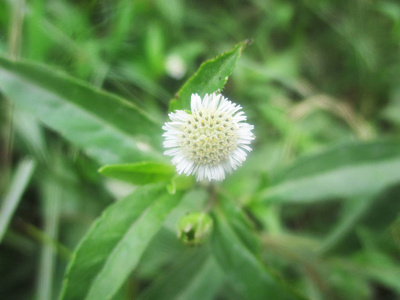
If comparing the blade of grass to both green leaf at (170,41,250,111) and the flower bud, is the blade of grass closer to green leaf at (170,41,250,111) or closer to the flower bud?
the flower bud

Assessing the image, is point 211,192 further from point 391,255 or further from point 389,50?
point 389,50

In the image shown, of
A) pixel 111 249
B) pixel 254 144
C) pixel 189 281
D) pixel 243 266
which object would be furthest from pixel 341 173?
pixel 111 249

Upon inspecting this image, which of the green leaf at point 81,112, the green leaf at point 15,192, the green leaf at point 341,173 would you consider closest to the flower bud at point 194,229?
the green leaf at point 81,112

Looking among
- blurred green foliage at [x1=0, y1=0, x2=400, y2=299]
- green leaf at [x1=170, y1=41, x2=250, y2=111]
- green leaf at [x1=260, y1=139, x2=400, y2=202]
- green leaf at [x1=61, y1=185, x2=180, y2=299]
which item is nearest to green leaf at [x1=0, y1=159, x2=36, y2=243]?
blurred green foliage at [x1=0, y1=0, x2=400, y2=299]

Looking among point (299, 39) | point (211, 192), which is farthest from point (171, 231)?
point (299, 39)

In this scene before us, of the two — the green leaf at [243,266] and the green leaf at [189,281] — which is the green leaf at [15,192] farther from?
the green leaf at [243,266]

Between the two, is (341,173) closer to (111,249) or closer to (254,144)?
(254,144)
